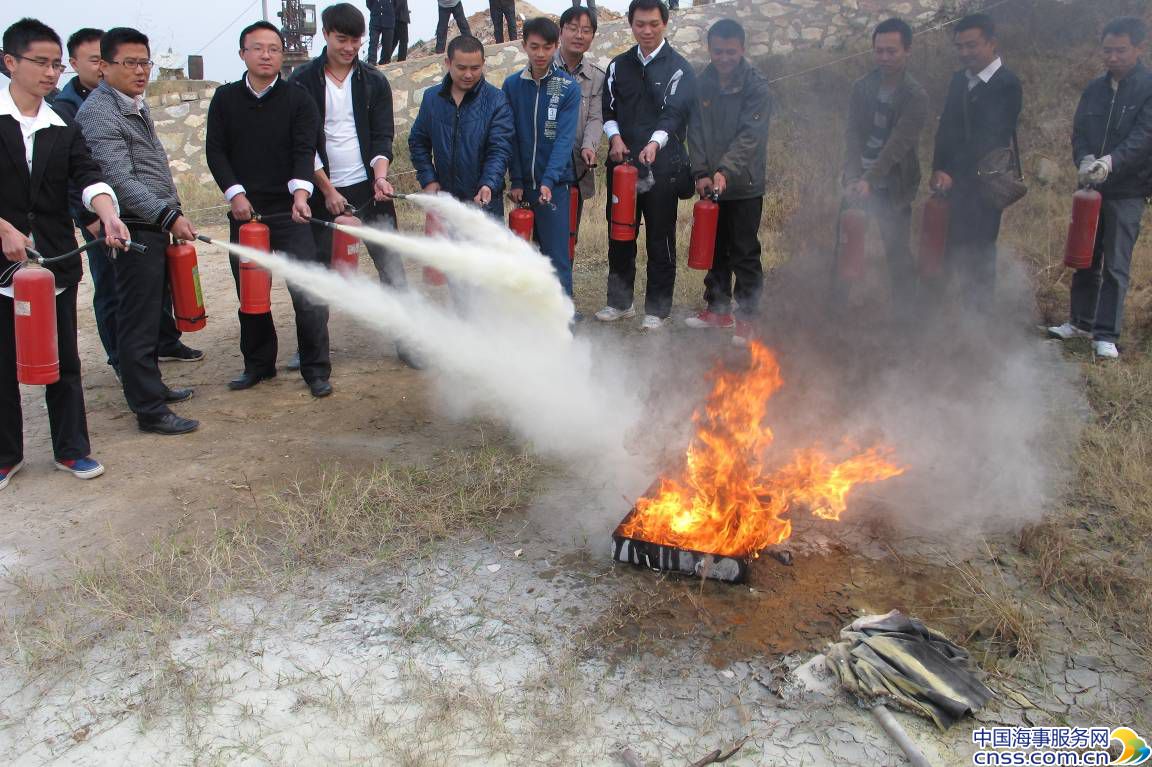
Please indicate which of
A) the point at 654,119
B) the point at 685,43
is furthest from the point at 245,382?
the point at 685,43

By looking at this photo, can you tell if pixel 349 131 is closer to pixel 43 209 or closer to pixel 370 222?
pixel 370 222

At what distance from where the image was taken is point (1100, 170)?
6.31 meters

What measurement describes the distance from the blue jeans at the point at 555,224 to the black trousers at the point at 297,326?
190cm

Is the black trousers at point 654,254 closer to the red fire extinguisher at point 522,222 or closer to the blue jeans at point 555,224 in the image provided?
the blue jeans at point 555,224

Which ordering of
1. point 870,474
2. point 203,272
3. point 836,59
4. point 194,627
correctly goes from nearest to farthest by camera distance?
point 194,627, point 870,474, point 203,272, point 836,59

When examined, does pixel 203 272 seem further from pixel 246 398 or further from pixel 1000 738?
pixel 1000 738

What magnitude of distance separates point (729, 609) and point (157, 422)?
13.6 ft

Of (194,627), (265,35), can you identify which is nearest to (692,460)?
(194,627)

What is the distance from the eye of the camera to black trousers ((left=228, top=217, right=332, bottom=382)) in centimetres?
598

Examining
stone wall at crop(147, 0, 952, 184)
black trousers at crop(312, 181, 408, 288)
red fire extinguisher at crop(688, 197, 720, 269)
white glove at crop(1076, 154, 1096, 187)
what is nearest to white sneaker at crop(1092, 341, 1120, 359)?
white glove at crop(1076, 154, 1096, 187)

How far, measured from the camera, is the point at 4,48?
4.30 m

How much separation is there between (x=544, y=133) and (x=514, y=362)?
2310 mm

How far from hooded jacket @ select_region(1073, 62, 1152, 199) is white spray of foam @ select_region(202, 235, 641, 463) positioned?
433 cm

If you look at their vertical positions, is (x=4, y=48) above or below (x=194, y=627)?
above
